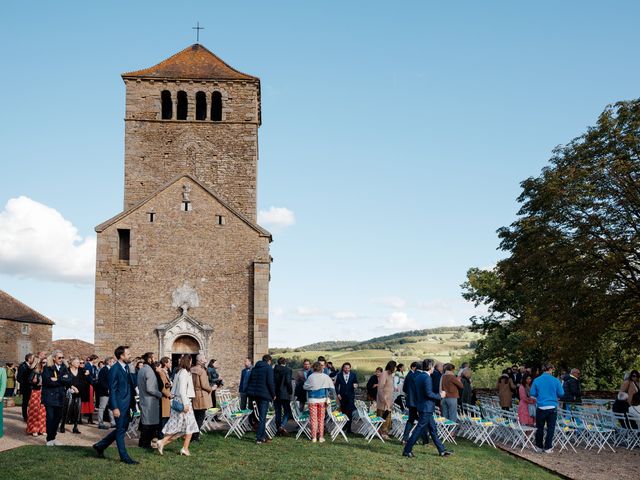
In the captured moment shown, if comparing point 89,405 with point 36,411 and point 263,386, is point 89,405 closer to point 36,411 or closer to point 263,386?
point 36,411

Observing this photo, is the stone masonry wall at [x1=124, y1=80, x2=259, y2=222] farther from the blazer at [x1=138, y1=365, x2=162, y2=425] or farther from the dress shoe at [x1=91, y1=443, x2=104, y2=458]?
the dress shoe at [x1=91, y1=443, x2=104, y2=458]

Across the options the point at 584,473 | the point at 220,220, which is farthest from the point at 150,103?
the point at 584,473

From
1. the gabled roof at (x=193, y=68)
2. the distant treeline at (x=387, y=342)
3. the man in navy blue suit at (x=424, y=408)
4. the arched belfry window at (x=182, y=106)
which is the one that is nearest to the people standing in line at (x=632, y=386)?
the man in navy blue suit at (x=424, y=408)

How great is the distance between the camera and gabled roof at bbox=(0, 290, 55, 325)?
47750 millimetres

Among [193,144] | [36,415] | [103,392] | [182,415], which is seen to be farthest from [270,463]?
[193,144]

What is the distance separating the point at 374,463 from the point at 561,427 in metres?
5.71

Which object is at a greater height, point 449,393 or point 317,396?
point 317,396

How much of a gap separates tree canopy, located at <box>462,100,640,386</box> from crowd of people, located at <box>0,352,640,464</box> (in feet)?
21.6

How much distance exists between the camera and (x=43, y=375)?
13023mm

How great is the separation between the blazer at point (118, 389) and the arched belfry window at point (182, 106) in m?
24.3

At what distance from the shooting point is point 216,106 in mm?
34438

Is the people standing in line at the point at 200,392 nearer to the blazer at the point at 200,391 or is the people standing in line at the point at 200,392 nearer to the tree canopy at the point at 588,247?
the blazer at the point at 200,391

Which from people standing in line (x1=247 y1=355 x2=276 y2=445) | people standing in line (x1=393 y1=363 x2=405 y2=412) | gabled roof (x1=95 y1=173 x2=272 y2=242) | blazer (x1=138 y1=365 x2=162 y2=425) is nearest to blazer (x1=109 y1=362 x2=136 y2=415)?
blazer (x1=138 y1=365 x2=162 y2=425)

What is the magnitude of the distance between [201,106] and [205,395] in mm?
22623
